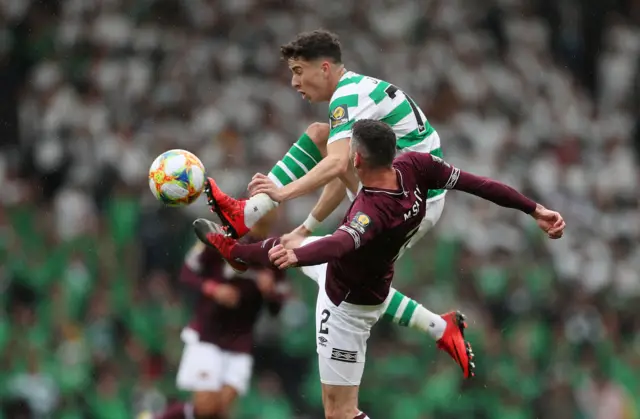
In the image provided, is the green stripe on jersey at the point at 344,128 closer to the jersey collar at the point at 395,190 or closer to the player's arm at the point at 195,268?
the jersey collar at the point at 395,190

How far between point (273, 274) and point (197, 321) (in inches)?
34.6

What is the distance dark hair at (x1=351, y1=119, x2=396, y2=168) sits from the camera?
7.20 m

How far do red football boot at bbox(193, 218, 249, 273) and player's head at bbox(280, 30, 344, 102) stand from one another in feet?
3.49

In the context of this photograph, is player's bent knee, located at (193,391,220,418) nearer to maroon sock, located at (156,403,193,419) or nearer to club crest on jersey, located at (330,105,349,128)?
maroon sock, located at (156,403,193,419)

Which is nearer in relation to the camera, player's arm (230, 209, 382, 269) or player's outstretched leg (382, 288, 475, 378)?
player's arm (230, 209, 382, 269)

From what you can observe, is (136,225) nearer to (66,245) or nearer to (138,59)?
(66,245)

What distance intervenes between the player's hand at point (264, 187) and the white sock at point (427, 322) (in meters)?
1.61

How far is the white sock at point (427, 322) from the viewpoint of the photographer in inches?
335

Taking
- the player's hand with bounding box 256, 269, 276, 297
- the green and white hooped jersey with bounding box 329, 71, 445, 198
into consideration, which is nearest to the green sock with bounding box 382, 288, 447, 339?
the green and white hooped jersey with bounding box 329, 71, 445, 198

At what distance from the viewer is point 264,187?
7391 millimetres

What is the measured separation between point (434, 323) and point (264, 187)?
1.85 metres

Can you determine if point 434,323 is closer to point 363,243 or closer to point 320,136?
point 320,136

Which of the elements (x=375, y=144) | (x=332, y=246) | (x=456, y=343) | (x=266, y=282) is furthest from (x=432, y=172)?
(x=266, y=282)

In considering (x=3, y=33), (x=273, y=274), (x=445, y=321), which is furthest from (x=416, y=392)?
(x=3, y=33)
